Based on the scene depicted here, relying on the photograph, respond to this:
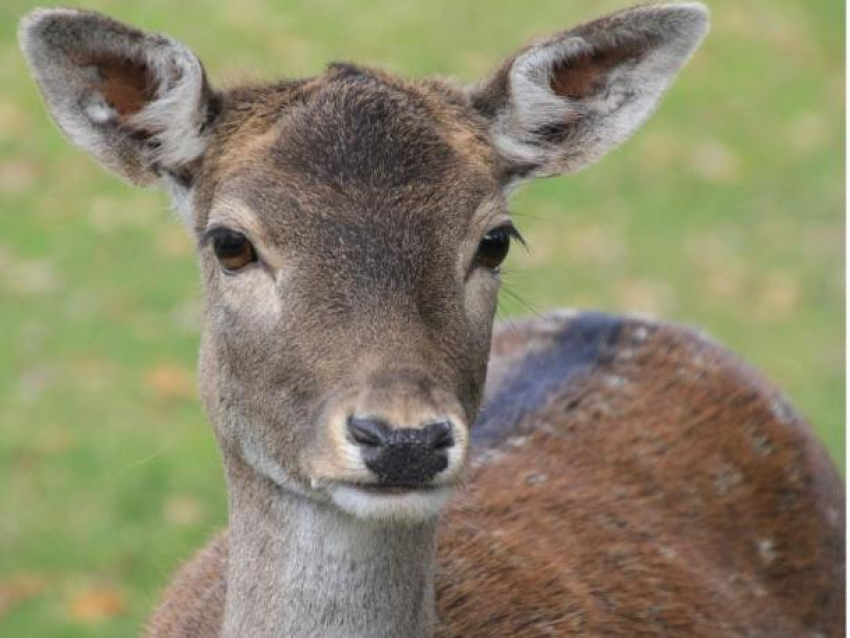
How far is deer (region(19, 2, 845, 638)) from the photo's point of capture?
13.7ft

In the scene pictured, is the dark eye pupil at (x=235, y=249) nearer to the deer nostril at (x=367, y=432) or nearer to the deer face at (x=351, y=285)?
the deer face at (x=351, y=285)

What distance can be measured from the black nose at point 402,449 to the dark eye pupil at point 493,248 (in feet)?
2.31

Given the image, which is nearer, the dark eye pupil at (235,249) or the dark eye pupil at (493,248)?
the dark eye pupil at (235,249)

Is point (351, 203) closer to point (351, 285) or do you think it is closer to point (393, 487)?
point (351, 285)

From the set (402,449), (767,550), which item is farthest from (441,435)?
(767,550)

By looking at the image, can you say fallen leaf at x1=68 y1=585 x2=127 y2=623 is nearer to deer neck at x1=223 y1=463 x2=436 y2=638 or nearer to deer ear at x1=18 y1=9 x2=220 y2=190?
deer neck at x1=223 y1=463 x2=436 y2=638

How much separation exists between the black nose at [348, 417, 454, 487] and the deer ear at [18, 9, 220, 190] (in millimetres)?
1125

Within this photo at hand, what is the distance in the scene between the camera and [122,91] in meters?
4.73

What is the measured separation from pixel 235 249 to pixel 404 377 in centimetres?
67

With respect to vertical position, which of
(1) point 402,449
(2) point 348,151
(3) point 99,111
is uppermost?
(3) point 99,111

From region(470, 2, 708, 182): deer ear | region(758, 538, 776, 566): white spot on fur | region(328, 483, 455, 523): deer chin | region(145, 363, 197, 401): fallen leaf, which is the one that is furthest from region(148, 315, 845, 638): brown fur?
region(145, 363, 197, 401): fallen leaf

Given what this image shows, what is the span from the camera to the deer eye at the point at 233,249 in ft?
14.4

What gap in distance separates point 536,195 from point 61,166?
3727 mm

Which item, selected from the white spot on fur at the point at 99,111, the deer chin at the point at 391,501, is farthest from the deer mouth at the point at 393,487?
the white spot on fur at the point at 99,111
